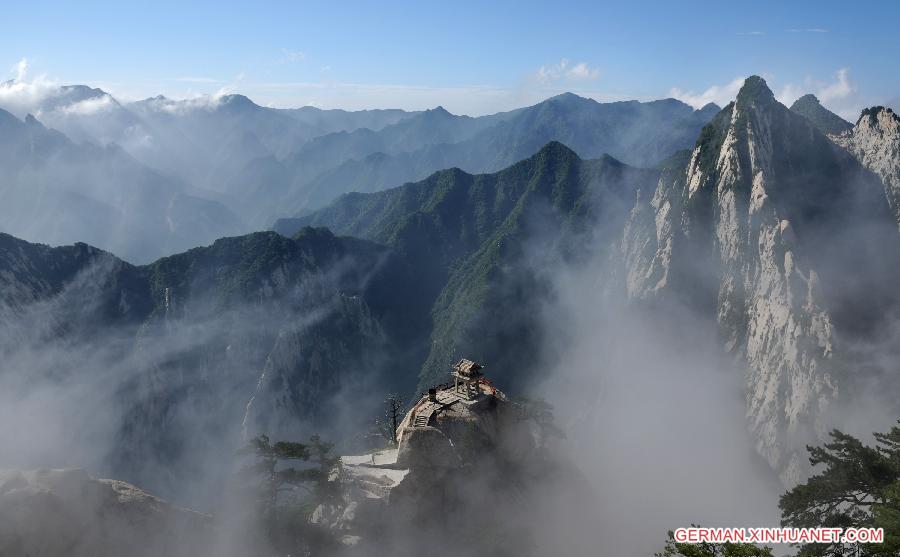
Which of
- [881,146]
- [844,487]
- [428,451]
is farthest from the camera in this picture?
[881,146]

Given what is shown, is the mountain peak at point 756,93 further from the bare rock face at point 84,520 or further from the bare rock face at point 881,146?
the bare rock face at point 84,520

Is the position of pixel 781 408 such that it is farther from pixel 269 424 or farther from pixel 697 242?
pixel 269 424

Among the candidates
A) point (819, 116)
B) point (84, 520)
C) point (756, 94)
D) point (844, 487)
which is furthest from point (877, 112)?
point (84, 520)

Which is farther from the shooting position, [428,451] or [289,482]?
[428,451]

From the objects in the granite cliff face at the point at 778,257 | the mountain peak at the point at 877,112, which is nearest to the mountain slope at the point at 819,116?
the mountain peak at the point at 877,112

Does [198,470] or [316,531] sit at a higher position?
[316,531]

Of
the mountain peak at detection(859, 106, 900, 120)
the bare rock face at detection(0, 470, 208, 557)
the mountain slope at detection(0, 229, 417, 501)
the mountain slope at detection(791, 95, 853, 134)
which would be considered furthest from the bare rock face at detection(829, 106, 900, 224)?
the mountain slope at detection(0, 229, 417, 501)

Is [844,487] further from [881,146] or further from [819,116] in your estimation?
[819,116]

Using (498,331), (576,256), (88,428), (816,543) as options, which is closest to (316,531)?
(816,543)
